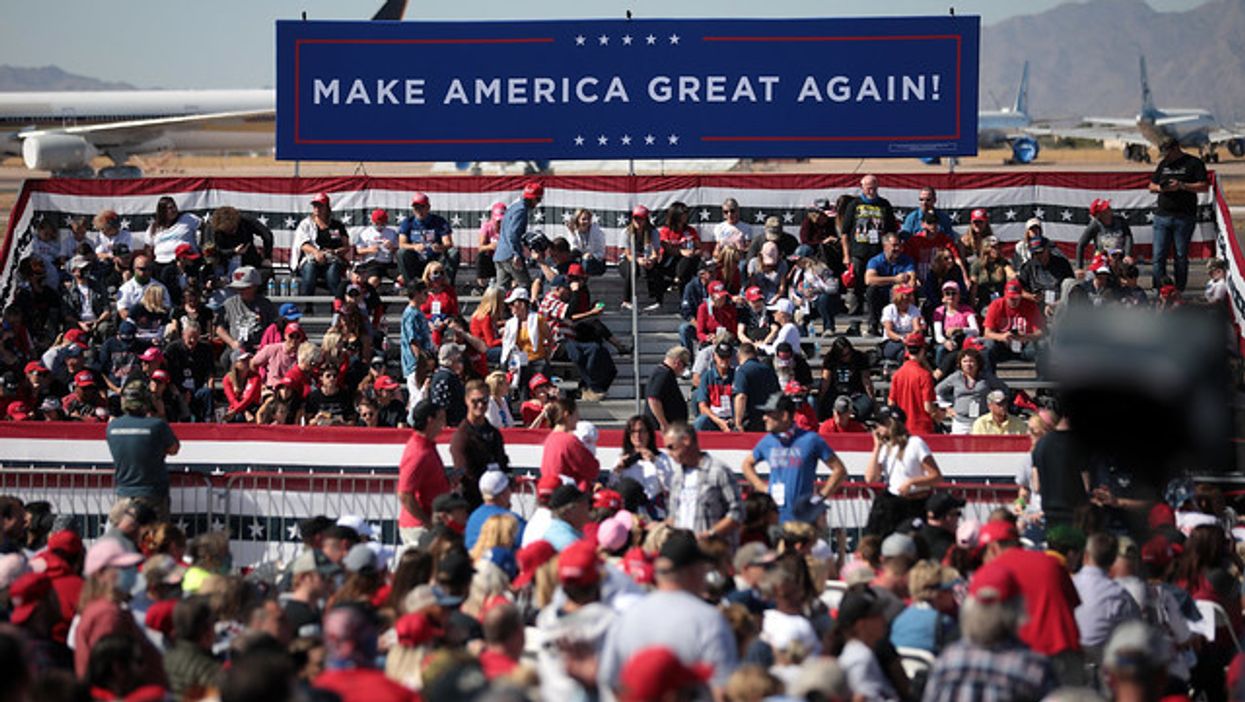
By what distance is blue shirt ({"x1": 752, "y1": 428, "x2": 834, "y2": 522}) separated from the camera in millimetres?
11250

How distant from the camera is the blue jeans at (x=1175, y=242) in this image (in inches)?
765

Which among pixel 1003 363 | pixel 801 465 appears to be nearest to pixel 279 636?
pixel 801 465

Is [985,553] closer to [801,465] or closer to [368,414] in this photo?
[801,465]

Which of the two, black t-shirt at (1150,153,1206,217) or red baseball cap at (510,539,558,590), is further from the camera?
black t-shirt at (1150,153,1206,217)

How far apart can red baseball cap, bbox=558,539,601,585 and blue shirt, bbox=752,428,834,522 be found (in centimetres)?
371

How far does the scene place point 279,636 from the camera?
760 cm

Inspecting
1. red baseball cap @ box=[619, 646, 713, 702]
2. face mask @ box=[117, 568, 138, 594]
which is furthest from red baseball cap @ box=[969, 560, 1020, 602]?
face mask @ box=[117, 568, 138, 594]

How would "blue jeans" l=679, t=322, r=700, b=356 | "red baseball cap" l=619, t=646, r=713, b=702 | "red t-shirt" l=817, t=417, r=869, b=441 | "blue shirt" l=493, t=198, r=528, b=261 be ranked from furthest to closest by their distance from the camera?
"blue shirt" l=493, t=198, r=528, b=261 < "blue jeans" l=679, t=322, r=700, b=356 < "red t-shirt" l=817, t=417, r=869, b=441 < "red baseball cap" l=619, t=646, r=713, b=702

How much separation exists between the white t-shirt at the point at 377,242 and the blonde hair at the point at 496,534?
10419 mm

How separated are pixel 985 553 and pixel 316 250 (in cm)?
1144

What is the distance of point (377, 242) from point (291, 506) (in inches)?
279

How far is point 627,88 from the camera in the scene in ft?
64.4

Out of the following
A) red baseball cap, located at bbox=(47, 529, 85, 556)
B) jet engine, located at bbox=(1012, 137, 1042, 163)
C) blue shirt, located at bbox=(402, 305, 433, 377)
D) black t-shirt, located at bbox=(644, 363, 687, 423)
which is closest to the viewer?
red baseball cap, located at bbox=(47, 529, 85, 556)

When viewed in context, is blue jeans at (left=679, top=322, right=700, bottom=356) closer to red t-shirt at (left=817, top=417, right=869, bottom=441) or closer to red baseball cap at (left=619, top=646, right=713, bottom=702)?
red t-shirt at (left=817, top=417, right=869, bottom=441)
